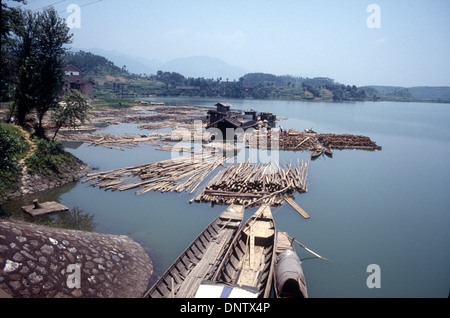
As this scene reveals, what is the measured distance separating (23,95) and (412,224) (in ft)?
121

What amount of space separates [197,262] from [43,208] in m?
12.4

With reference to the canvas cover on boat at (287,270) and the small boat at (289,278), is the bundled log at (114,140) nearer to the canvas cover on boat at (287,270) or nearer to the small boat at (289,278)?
the canvas cover on boat at (287,270)

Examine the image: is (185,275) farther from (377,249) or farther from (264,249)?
Result: (377,249)

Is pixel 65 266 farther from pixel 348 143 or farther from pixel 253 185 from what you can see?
pixel 348 143

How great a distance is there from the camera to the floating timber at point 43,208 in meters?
18.1

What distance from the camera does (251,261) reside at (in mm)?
13094

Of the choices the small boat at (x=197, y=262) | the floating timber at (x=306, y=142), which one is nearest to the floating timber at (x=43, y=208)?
the small boat at (x=197, y=262)

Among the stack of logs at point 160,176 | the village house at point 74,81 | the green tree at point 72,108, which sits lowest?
the stack of logs at point 160,176

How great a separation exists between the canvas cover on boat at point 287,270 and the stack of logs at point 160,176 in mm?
12093

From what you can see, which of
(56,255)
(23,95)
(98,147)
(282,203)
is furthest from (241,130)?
(56,255)

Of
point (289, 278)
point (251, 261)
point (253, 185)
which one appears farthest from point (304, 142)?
point (289, 278)

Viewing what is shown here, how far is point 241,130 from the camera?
4716cm

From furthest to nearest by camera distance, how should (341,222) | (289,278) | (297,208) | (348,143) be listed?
(348,143) < (297,208) < (341,222) < (289,278)

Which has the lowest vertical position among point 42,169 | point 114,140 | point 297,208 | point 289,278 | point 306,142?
point 297,208
